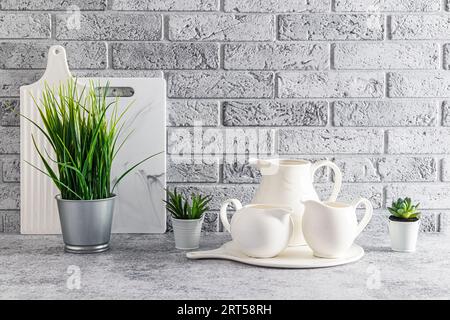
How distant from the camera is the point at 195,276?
52.6 inches

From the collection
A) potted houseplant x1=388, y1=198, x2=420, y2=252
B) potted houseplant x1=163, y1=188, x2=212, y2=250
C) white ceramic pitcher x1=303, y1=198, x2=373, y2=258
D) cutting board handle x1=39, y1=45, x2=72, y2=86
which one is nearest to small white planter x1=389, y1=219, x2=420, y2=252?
potted houseplant x1=388, y1=198, x2=420, y2=252

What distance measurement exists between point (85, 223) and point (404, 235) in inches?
29.7

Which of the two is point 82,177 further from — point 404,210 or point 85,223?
point 404,210

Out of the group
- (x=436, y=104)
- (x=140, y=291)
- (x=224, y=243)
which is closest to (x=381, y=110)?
(x=436, y=104)

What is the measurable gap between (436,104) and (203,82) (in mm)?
639

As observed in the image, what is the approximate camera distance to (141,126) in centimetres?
172

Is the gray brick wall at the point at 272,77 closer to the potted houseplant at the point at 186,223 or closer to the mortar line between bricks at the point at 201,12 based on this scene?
the mortar line between bricks at the point at 201,12

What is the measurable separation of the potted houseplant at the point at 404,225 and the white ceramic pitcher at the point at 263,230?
0.30 meters

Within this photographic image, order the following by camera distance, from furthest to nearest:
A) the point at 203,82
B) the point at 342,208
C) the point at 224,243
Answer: the point at 203,82, the point at 224,243, the point at 342,208

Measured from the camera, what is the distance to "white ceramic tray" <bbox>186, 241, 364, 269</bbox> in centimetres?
139

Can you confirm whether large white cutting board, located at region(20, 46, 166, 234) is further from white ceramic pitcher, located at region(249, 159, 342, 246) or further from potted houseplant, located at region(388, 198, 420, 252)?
potted houseplant, located at region(388, 198, 420, 252)

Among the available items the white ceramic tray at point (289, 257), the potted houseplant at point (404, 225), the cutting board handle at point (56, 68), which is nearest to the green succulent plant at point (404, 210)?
the potted houseplant at point (404, 225)
